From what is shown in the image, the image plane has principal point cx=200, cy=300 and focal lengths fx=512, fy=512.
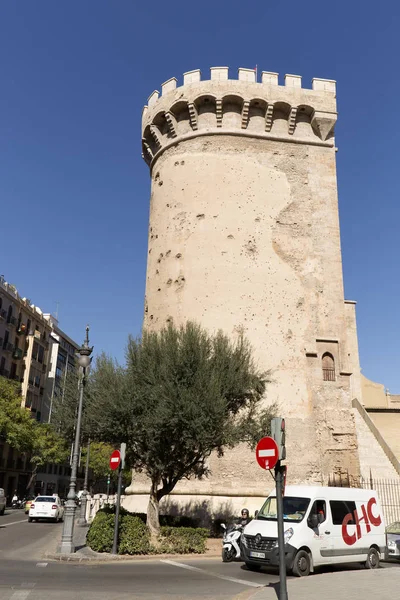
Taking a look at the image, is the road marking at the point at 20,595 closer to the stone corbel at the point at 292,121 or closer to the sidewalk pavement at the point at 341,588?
the sidewalk pavement at the point at 341,588

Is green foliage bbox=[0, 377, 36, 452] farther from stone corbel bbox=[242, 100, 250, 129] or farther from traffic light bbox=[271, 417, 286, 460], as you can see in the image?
traffic light bbox=[271, 417, 286, 460]

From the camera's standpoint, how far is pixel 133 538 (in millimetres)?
13195

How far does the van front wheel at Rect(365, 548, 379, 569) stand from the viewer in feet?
40.1

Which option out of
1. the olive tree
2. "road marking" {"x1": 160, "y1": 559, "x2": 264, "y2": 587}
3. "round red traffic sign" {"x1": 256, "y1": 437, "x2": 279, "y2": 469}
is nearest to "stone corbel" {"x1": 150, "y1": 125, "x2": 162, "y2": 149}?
the olive tree

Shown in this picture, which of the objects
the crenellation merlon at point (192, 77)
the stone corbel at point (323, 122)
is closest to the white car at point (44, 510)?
the crenellation merlon at point (192, 77)

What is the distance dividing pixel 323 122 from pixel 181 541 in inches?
807

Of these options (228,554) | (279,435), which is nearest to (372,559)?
(228,554)

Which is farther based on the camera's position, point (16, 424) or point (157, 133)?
point (16, 424)

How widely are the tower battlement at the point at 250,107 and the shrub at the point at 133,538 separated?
18.5m

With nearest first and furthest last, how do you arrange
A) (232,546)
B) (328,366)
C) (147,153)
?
(232,546)
(328,366)
(147,153)

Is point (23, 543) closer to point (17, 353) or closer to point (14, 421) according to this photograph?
point (14, 421)

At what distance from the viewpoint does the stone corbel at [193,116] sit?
25219 mm

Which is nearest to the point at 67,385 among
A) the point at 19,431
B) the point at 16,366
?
the point at 19,431

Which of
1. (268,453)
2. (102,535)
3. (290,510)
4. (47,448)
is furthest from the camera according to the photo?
(47,448)
